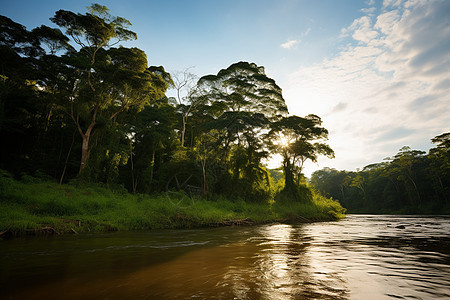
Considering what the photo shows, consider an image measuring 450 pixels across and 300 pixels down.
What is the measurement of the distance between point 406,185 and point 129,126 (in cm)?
5783

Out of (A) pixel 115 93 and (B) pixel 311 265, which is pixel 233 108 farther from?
(B) pixel 311 265

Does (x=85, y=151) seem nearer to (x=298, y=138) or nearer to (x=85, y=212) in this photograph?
(x=85, y=212)

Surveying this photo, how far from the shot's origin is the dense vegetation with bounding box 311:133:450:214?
135ft

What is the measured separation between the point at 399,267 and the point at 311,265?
6.12ft

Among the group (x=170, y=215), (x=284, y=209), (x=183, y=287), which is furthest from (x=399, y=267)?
(x=284, y=209)

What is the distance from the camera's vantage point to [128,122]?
2439 cm

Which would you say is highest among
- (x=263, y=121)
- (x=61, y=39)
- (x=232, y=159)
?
(x=61, y=39)

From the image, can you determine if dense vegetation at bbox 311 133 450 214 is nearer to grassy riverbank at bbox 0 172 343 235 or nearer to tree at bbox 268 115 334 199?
tree at bbox 268 115 334 199

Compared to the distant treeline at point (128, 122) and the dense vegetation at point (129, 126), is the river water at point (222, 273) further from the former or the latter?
the distant treeline at point (128, 122)

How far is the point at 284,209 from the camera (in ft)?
73.2

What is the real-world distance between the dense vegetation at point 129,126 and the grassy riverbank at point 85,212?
0.33 meters

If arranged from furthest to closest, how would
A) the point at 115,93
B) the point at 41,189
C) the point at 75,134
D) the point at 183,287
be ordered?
the point at 75,134
the point at 115,93
the point at 41,189
the point at 183,287

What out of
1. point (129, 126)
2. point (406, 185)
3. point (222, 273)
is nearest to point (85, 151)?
point (129, 126)

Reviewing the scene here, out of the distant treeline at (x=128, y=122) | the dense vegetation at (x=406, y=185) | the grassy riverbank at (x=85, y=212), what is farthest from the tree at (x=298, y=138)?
the dense vegetation at (x=406, y=185)
